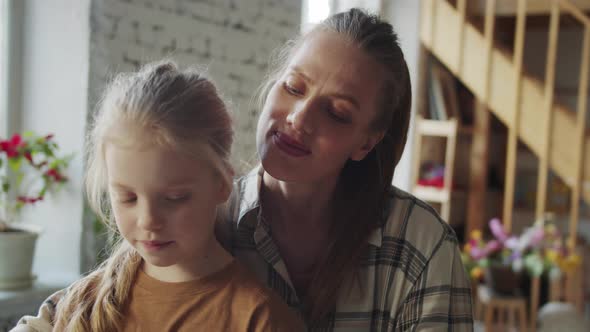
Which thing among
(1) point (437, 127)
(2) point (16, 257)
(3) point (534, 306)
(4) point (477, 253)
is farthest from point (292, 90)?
(1) point (437, 127)

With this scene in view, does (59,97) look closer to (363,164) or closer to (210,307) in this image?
(363,164)

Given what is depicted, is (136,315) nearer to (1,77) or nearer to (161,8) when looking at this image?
(1,77)

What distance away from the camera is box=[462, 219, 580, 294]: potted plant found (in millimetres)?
3486

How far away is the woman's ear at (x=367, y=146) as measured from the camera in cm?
126

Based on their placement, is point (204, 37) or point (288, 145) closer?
point (288, 145)

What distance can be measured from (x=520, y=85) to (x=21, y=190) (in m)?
3.35

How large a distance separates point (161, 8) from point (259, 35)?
72 cm

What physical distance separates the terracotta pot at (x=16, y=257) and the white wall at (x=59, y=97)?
0.18 meters

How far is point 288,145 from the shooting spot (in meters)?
1.13

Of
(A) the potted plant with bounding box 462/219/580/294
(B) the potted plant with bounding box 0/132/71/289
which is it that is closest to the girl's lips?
(B) the potted plant with bounding box 0/132/71/289

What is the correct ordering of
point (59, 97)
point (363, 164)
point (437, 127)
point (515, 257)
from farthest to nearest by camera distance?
point (437, 127) < point (515, 257) < point (59, 97) < point (363, 164)

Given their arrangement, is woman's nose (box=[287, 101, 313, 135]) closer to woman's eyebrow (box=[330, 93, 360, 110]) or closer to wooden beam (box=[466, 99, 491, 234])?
woman's eyebrow (box=[330, 93, 360, 110])

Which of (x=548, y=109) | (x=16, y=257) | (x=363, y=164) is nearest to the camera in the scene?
(x=363, y=164)

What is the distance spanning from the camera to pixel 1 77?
223cm
